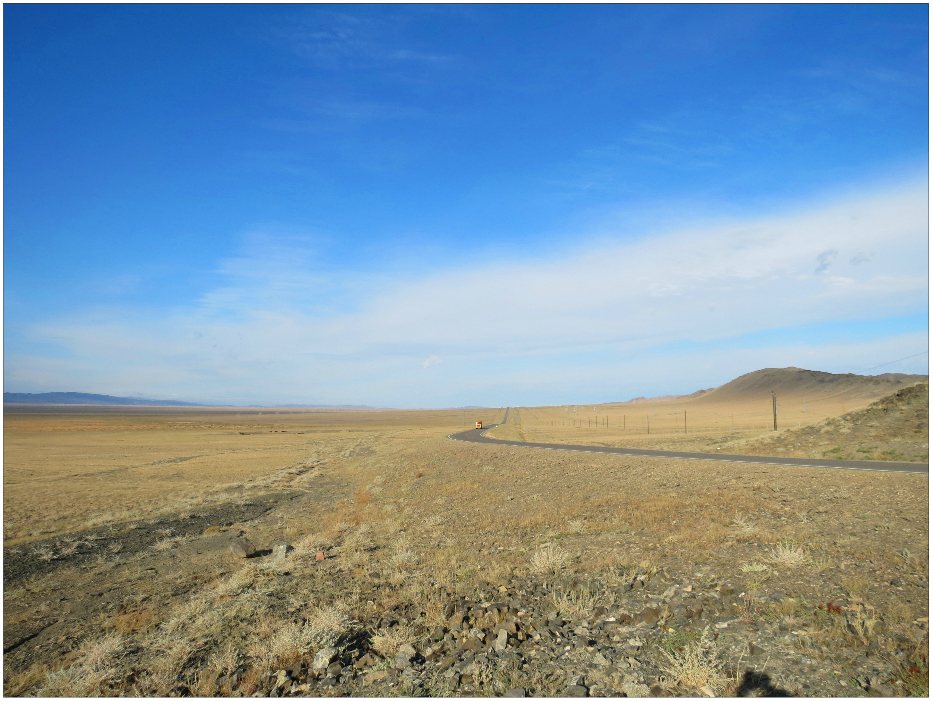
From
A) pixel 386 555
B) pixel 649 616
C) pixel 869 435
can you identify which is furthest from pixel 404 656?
pixel 869 435

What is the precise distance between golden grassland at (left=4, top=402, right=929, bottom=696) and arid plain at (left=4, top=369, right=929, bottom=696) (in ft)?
0.22

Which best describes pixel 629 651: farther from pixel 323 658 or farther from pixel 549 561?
pixel 323 658

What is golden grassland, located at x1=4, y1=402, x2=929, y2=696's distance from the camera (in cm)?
829

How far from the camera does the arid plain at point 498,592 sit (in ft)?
23.1

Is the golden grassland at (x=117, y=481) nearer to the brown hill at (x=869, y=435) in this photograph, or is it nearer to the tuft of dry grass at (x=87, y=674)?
Result: the tuft of dry grass at (x=87, y=674)

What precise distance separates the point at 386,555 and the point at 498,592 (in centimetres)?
453

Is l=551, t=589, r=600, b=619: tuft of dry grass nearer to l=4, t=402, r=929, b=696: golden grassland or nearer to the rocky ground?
the rocky ground

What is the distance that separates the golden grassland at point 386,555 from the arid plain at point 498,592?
67mm

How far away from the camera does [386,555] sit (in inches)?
538

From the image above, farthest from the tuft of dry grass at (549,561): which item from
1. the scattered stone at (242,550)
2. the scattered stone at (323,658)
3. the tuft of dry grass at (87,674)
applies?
the scattered stone at (242,550)

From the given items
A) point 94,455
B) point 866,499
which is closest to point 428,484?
point 866,499

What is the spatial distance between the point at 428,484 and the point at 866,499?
18.1m

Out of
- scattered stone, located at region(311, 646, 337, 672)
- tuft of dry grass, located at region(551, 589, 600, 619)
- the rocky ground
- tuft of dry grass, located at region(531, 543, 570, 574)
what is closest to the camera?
the rocky ground

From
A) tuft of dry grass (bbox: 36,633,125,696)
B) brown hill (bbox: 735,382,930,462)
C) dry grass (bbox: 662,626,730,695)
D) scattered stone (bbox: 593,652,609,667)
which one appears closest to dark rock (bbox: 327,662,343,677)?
tuft of dry grass (bbox: 36,633,125,696)
